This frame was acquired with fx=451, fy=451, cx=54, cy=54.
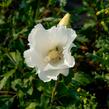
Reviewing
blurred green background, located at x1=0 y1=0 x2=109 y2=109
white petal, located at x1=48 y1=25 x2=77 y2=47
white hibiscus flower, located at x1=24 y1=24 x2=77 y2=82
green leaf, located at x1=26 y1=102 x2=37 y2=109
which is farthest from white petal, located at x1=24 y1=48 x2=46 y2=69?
green leaf, located at x1=26 y1=102 x2=37 y2=109

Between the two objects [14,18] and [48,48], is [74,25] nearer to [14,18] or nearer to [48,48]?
[14,18]

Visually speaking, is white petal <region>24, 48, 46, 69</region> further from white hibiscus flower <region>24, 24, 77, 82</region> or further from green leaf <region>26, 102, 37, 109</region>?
green leaf <region>26, 102, 37, 109</region>

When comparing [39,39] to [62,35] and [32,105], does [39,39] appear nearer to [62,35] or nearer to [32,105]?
[62,35]

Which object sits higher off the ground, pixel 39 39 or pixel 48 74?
pixel 39 39

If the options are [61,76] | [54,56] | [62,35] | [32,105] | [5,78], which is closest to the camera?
[62,35]

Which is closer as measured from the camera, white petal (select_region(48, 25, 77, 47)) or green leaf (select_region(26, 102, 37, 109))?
white petal (select_region(48, 25, 77, 47))

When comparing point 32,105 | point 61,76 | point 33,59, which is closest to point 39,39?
point 33,59

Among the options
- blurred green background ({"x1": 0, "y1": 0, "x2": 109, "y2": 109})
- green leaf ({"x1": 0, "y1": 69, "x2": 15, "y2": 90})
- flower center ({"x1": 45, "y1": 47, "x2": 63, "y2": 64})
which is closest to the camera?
flower center ({"x1": 45, "y1": 47, "x2": 63, "y2": 64})
